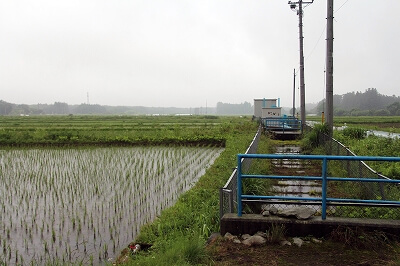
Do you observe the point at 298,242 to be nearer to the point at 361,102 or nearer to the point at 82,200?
the point at 82,200

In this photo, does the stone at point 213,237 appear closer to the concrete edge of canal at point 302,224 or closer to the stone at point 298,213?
the concrete edge of canal at point 302,224

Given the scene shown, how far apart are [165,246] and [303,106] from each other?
18867mm

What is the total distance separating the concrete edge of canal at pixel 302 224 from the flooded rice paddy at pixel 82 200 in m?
2.26

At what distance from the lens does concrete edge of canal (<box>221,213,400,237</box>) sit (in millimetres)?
4945

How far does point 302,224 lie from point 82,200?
6.28 meters

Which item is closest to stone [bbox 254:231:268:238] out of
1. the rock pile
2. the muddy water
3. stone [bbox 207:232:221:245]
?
the rock pile

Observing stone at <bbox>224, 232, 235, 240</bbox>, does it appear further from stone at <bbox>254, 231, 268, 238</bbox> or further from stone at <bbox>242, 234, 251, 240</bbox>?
stone at <bbox>254, 231, 268, 238</bbox>

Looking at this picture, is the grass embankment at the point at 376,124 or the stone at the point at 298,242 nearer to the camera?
the stone at the point at 298,242

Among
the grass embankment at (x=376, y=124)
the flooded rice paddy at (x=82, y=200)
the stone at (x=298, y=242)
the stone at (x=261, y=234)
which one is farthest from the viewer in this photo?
the grass embankment at (x=376, y=124)

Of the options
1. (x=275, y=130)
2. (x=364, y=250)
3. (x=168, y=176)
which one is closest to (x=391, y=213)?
(x=364, y=250)

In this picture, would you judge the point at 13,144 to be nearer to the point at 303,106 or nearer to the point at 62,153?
the point at 62,153

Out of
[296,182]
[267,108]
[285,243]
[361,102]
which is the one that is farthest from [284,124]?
[361,102]

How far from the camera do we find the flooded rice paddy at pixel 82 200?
634cm

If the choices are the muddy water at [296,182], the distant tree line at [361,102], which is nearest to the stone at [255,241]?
the muddy water at [296,182]
